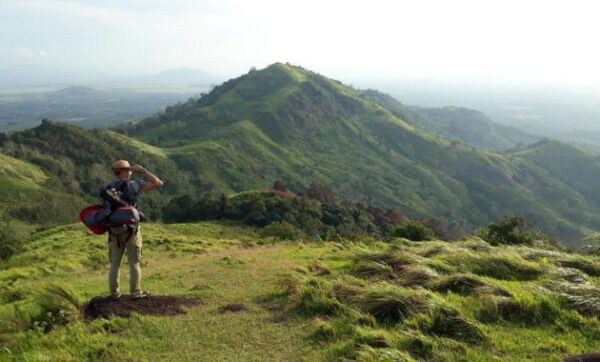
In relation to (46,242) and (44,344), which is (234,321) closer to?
(44,344)

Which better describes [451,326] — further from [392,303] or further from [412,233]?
[412,233]

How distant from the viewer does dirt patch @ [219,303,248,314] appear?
1224 cm

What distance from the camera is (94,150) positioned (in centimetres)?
13862

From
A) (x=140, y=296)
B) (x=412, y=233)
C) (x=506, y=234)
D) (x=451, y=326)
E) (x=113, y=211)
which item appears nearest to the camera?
(x=451, y=326)

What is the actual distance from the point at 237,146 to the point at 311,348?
18192 centimetres

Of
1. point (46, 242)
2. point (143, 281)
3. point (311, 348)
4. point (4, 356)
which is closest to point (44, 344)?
point (4, 356)

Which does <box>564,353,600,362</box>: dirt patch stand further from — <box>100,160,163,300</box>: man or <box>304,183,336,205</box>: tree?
<box>304,183,336,205</box>: tree

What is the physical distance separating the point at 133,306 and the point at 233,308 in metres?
2.39

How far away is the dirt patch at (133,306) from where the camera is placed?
1138 centimetres

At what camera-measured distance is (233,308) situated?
12.4m

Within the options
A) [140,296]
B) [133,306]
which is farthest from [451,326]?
[140,296]

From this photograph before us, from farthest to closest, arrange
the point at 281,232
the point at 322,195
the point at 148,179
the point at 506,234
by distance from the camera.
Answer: the point at 322,195
the point at 281,232
the point at 506,234
the point at 148,179

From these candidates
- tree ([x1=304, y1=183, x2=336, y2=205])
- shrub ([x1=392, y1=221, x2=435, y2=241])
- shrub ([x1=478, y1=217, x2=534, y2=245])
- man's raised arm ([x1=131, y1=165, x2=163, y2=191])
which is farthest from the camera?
tree ([x1=304, y1=183, x2=336, y2=205])

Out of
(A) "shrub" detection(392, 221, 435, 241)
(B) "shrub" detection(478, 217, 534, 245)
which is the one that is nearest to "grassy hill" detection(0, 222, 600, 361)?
(B) "shrub" detection(478, 217, 534, 245)
